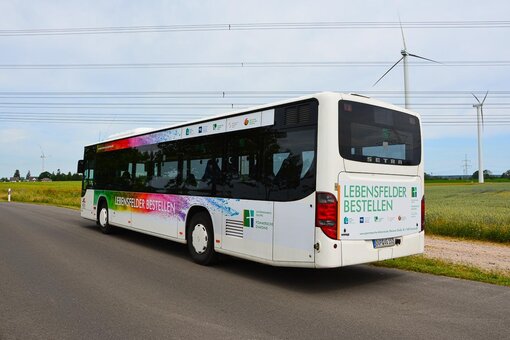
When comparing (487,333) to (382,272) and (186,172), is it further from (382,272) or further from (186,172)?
(186,172)

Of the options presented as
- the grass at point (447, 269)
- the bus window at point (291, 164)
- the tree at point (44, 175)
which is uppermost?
the tree at point (44, 175)

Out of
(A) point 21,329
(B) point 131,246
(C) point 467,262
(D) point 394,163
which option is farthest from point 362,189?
(B) point 131,246

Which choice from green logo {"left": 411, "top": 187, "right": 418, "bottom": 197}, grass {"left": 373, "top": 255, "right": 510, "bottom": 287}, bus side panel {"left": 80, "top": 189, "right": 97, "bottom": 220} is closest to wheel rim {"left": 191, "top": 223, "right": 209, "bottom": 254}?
grass {"left": 373, "top": 255, "right": 510, "bottom": 287}

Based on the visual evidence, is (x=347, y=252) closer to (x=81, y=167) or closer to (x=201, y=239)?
(x=201, y=239)

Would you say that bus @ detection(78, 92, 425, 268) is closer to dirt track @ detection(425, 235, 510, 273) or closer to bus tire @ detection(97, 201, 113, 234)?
dirt track @ detection(425, 235, 510, 273)

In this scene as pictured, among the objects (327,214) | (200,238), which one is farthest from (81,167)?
(327,214)

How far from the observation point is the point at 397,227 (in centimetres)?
686

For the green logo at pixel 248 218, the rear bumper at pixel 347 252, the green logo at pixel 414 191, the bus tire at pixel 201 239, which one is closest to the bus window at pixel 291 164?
the green logo at pixel 248 218

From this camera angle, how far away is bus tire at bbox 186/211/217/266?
26.1 ft

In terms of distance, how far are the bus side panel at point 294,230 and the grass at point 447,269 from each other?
2859mm

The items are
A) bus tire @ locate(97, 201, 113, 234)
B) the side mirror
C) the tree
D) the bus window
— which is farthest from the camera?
the tree

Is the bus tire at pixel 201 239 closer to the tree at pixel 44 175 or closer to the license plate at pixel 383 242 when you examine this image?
the license plate at pixel 383 242

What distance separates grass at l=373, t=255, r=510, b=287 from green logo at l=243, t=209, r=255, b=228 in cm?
292

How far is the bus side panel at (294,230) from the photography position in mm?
5973
